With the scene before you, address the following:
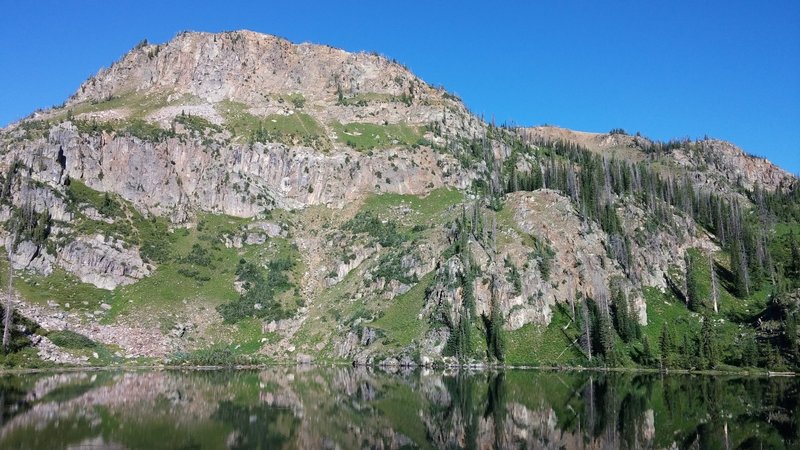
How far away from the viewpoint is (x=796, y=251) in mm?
156500

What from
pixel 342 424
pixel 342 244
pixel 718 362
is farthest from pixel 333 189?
pixel 342 424

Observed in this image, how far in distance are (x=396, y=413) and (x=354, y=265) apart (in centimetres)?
10662

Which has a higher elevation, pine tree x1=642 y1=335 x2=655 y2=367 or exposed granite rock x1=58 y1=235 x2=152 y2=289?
exposed granite rock x1=58 y1=235 x2=152 y2=289

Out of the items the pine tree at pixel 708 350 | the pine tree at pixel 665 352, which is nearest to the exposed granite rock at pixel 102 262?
the pine tree at pixel 665 352

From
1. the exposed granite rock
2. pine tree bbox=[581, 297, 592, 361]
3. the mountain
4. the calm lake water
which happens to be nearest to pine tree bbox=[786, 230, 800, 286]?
the mountain

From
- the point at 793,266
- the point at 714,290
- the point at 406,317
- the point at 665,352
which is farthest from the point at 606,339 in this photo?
the point at 793,266

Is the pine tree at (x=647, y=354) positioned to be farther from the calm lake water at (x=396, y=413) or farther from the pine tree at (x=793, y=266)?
the pine tree at (x=793, y=266)

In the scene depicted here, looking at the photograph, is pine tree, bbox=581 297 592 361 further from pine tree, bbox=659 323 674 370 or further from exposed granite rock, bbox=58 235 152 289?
exposed granite rock, bbox=58 235 152 289

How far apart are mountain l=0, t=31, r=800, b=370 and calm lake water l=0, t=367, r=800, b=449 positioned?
32.6 m

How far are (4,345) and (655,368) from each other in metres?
124

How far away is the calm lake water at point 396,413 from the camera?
42.1 meters

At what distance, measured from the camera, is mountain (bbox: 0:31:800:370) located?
12294 cm

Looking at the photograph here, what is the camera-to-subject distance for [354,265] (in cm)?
16100

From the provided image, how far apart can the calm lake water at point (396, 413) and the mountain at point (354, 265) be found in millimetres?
32649
